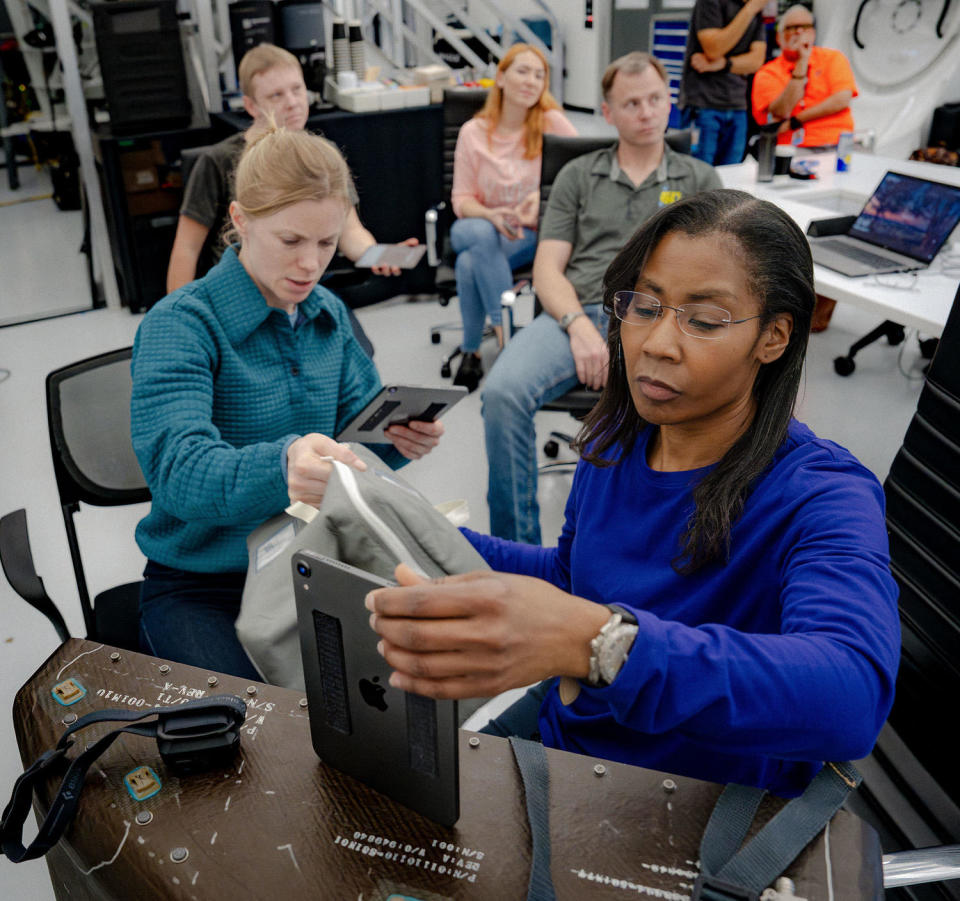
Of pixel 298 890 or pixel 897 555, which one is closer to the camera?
pixel 298 890

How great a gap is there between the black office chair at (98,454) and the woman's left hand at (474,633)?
1.06 meters

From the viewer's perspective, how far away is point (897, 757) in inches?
51.7

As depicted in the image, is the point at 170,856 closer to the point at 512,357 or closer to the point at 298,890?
the point at 298,890

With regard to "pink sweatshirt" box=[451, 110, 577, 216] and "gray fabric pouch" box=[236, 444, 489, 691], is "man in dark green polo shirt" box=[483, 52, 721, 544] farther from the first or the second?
"gray fabric pouch" box=[236, 444, 489, 691]

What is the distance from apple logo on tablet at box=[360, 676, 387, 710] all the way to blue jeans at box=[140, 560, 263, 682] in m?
0.55

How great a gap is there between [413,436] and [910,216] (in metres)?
2.05

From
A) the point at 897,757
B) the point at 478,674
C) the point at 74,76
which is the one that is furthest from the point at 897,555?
the point at 74,76

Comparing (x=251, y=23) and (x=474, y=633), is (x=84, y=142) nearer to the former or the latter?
(x=251, y=23)

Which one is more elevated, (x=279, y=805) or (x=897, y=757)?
(x=279, y=805)

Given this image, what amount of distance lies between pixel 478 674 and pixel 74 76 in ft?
15.4

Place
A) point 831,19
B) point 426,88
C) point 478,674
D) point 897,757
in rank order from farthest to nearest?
point 831,19
point 426,88
point 897,757
point 478,674

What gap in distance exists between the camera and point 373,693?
0.85m

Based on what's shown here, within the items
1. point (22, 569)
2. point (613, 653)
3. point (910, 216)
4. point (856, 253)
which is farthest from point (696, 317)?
point (910, 216)

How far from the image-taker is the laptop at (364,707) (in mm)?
801
